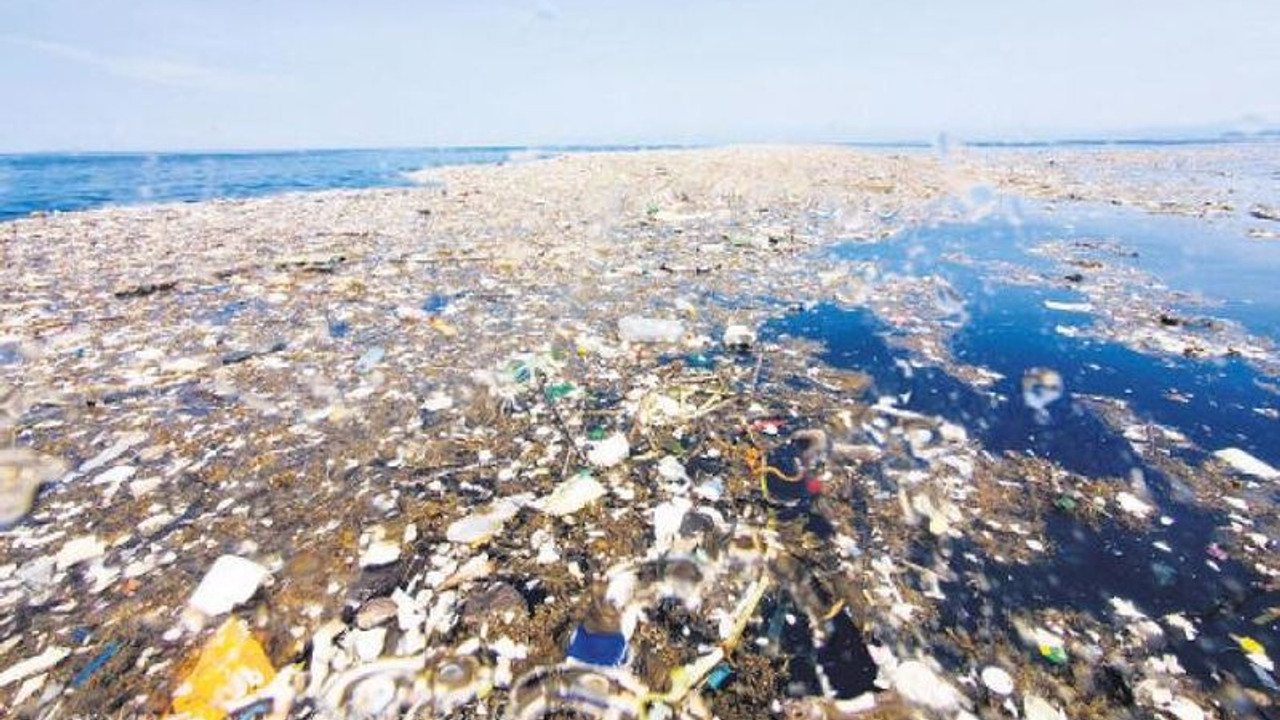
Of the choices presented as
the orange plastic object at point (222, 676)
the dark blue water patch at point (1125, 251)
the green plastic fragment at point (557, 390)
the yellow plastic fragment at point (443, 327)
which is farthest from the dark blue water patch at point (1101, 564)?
the yellow plastic fragment at point (443, 327)

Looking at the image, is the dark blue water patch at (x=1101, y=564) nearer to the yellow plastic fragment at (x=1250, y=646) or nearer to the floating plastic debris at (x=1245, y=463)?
the yellow plastic fragment at (x=1250, y=646)

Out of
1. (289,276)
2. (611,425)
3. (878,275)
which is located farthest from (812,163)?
(611,425)

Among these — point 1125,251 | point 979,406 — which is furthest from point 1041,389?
point 1125,251

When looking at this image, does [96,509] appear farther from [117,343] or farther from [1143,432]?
[1143,432]

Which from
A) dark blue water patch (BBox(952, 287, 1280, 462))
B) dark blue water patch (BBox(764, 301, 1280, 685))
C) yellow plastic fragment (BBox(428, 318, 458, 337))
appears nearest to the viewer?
dark blue water patch (BBox(764, 301, 1280, 685))

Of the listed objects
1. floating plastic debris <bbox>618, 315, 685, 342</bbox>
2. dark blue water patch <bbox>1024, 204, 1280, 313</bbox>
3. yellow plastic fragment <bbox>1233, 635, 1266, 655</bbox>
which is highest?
dark blue water patch <bbox>1024, 204, 1280, 313</bbox>

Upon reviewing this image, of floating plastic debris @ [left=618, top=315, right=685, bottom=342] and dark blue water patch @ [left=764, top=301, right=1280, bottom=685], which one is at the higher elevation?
floating plastic debris @ [left=618, top=315, right=685, bottom=342]

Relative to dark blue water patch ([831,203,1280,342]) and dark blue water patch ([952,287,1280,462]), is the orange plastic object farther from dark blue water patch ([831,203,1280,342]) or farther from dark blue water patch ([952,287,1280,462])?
dark blue water patch ([831,203,1280,342])

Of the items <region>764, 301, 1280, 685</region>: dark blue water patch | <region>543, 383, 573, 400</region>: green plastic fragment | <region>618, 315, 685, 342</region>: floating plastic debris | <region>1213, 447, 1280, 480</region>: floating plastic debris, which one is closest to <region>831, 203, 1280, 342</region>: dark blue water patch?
<region>1213, 447, 1280, 480</region>: floating plastic debris

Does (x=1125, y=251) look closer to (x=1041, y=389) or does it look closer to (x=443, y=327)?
(x=1041, y=389)
